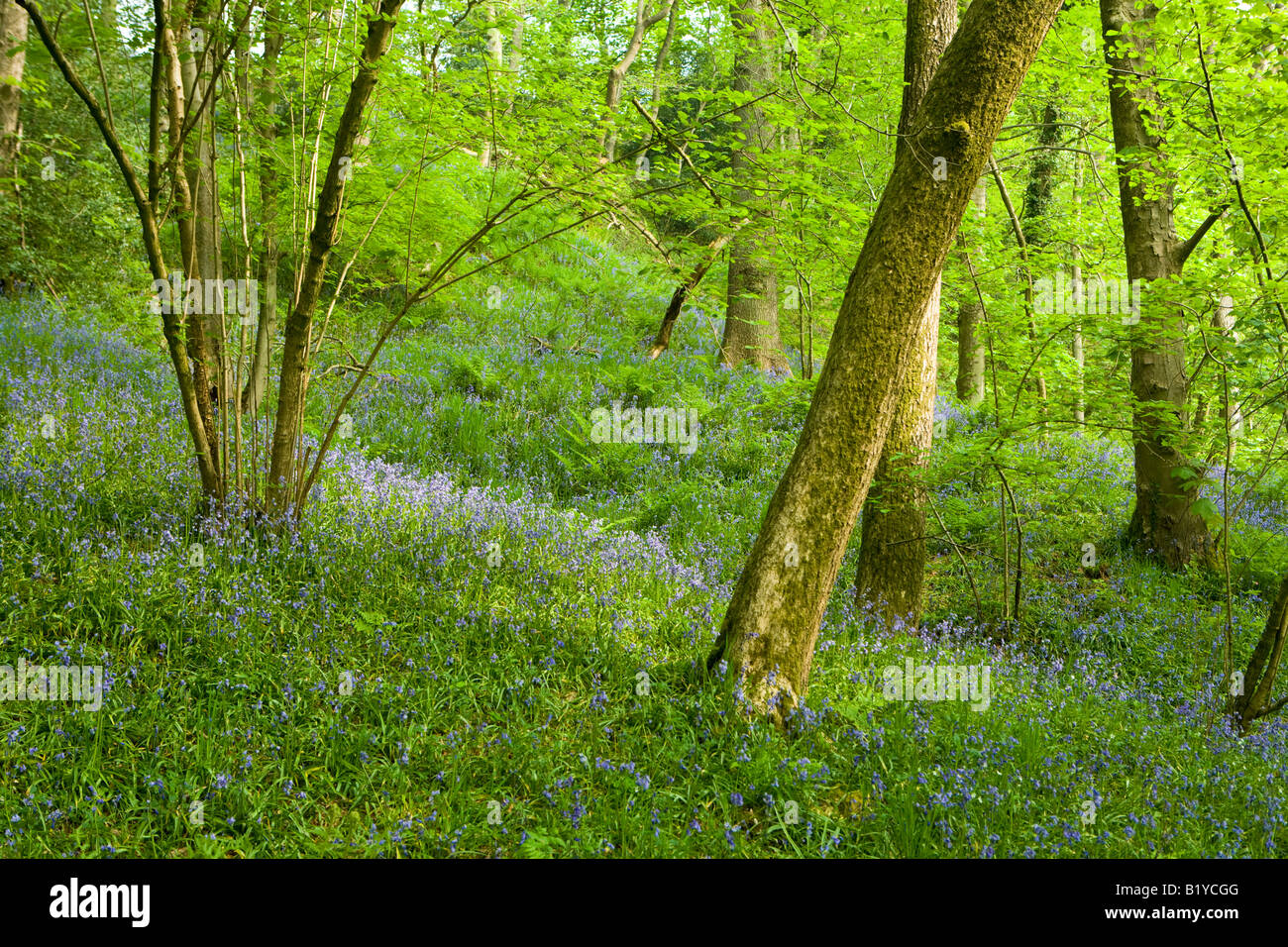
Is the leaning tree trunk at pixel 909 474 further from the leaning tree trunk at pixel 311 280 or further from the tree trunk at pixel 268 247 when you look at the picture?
the tree trunk at pixel 268 247

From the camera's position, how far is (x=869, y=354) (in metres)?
3.87

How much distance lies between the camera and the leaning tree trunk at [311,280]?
4.59m

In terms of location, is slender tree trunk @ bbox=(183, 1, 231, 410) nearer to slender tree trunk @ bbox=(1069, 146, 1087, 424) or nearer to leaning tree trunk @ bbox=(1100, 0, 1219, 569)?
slender tree trunk @ bbox=(1069, 146, 1087, 424)

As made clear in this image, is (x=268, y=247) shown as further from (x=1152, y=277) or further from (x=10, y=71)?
(x=1152, y=277)

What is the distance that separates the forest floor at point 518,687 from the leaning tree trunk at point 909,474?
31cm

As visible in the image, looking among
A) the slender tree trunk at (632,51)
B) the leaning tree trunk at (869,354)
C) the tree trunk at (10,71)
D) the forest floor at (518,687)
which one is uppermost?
the slender tree trunk at (632,51)

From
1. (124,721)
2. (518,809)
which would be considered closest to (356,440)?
(124,721)

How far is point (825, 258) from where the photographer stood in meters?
7.11

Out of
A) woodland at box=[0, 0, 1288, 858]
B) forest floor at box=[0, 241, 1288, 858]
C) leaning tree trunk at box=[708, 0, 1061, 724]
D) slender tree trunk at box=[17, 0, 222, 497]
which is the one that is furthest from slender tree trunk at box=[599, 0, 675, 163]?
leaning tree trunk at box=[708, 0, 1061, 724]

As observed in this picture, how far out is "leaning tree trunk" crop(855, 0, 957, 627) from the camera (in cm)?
538

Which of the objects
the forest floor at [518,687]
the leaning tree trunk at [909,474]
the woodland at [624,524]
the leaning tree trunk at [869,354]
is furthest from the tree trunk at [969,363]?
the leaning tree trunk at [869,354]

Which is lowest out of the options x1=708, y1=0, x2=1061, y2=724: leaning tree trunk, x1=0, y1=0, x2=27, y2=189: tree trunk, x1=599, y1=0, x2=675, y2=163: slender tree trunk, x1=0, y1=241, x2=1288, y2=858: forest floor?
x1=0, y1=241, x2=1288, y2=858: forest floor

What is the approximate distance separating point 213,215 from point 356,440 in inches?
95.1

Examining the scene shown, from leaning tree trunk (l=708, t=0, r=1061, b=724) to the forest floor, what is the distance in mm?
409
